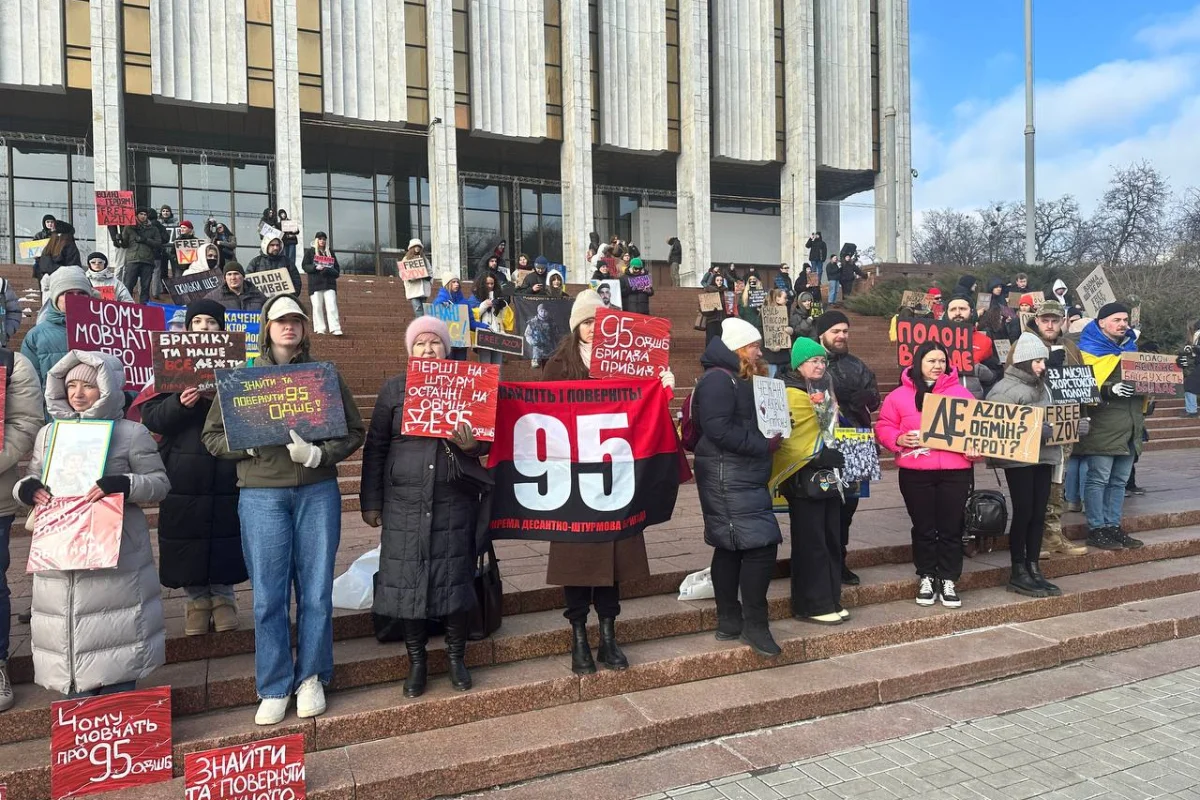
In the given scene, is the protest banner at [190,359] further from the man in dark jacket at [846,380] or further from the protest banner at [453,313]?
the protest banner at [453,313]

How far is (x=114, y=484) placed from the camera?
3.68 m

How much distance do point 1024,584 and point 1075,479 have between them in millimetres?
2437

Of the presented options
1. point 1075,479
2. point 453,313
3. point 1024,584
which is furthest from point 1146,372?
point 453,313

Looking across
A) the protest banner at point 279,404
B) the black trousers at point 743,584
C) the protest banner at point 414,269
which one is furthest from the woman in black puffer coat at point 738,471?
the protest banner at point 414,269

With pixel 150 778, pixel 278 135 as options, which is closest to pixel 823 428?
pixel 150 778

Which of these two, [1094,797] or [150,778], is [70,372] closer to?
[150,778]

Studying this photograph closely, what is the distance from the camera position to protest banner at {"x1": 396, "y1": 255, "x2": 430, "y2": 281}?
45.8 ft

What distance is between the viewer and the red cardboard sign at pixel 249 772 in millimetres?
3135

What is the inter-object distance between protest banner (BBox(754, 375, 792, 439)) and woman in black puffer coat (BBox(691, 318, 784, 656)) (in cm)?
5

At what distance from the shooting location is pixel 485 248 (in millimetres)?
28453

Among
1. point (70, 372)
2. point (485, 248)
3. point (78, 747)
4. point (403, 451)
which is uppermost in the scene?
point (485, 248)

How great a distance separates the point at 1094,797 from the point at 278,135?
24.4 m

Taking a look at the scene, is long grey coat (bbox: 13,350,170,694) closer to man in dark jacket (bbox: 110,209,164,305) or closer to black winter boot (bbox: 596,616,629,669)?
black winter boot (bbox: 596,616,629,669)

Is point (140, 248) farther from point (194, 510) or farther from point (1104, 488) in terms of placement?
point (1104, 488)
